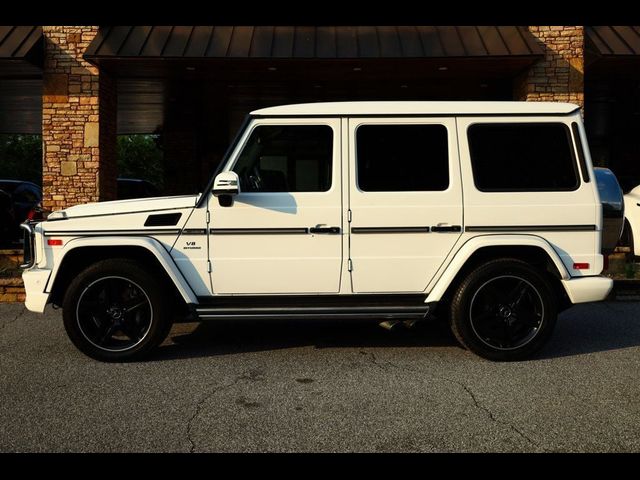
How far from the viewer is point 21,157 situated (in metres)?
43.4

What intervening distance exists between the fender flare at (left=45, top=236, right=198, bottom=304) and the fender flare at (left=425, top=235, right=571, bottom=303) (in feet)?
6.74

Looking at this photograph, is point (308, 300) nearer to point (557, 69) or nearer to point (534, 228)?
point (534, 228)

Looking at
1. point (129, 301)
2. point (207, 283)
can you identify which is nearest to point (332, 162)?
point (207, 283)

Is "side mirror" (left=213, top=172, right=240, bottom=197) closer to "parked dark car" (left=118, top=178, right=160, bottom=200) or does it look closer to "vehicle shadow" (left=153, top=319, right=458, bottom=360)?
"vehicle shadow" (left=153, top=319, right=458, bottom=360)

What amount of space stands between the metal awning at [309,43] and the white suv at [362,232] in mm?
5013

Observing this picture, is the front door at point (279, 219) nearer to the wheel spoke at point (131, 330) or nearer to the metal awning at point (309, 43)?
the wheel spoke at point (131, 330)

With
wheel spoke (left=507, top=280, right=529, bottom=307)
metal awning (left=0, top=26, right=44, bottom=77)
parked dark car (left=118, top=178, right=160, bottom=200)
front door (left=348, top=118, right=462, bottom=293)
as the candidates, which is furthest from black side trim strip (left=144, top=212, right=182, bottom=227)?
parked dark car (left=118, top=178, right=160, bottom=200)

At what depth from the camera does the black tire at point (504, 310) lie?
4.51m

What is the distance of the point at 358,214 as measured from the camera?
4.46 meters

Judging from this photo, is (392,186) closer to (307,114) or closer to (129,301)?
(307,114)

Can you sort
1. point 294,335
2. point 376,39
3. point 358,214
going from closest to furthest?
1. point 358,214
2. point 294,335
3. point 376,39

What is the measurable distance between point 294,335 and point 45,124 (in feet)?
23.5

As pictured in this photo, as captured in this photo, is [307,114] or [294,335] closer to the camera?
[307,114]

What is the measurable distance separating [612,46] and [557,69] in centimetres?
93
